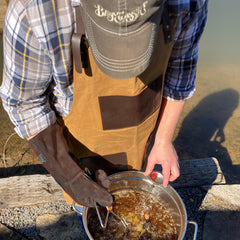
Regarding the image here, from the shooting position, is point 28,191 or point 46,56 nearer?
point 46,56

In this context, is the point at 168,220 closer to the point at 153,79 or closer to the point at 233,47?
the point at 153,79

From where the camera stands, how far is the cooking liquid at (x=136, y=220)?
1729 millimetres

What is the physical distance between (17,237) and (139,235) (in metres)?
1.17

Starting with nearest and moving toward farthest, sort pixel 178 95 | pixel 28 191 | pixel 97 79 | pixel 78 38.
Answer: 1. pixel 78 38
2. pixel 97 79
3. pixel 178 95
4. pixel 28 191

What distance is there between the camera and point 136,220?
1.84 meters

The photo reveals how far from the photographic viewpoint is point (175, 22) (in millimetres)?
1145

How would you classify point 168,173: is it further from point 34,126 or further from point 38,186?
point 38,186

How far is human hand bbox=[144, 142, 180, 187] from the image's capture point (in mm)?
1717

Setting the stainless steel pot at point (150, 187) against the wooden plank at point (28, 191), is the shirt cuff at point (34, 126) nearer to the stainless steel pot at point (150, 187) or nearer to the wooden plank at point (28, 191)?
the stainless steel pot at point (150, 187)

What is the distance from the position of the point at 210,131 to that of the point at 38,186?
3.11 m

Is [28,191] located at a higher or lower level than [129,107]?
lower

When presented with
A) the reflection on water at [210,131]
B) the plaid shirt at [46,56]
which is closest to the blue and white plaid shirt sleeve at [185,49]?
the plaid shirt at [46,56]

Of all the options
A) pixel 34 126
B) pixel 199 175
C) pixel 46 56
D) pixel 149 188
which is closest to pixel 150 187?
pixel 149 188

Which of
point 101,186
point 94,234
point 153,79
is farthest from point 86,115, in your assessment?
point 94,234
